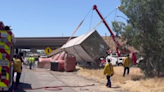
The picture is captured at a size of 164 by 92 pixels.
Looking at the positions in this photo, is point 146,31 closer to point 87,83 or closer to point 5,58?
point 87,83

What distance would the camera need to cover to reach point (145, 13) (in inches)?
706

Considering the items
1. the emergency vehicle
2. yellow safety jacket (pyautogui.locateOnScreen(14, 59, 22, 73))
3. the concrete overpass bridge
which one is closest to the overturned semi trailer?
yellow safety jacket (pyautogui.locateOnScreen(14, 59, 22, 73))

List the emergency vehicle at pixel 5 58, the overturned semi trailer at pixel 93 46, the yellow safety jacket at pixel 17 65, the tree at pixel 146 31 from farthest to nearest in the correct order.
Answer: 1. the overturned semi trailer at pixel 93 46
2. the tree at pixel 146 31
3. the yellow safety jacket at pixel 17 65
4. the emergency vehicle at pixel 5 58

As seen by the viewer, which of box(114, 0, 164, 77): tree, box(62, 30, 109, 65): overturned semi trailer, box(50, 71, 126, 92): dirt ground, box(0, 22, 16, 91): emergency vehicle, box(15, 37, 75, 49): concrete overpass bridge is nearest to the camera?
box(0, 22, 16, 91): emergency vehicle

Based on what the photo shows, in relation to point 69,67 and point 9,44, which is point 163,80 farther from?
point 69,67

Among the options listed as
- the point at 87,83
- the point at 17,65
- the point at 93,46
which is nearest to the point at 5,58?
the point at 17,65

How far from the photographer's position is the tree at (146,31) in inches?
687

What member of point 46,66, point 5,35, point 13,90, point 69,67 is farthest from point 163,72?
point 46,66

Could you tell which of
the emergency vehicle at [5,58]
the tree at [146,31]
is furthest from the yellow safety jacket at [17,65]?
the tree at [146,31]

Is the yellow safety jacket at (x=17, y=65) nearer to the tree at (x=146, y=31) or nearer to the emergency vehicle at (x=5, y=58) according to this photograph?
the emergency vehicle at (x=5, y=58)

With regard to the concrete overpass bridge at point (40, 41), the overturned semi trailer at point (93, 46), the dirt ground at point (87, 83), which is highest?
the concrete overpass bridge at point (40, 41)

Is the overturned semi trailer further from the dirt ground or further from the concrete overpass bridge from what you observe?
the concrete overpass bridge

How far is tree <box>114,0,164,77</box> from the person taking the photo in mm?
17438

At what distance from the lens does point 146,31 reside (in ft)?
59.8
